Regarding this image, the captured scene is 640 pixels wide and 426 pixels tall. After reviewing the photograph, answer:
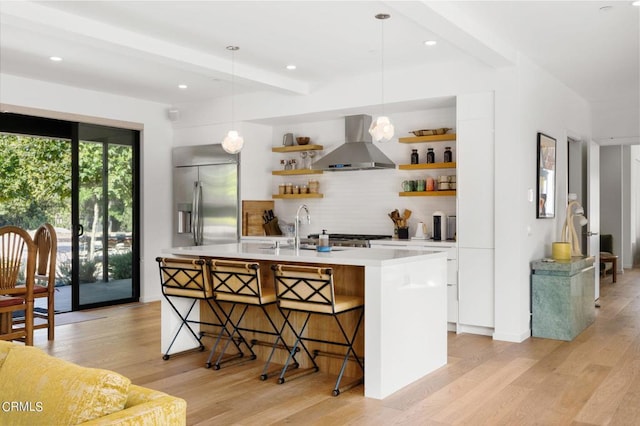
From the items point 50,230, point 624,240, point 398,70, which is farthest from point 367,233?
point 624,240

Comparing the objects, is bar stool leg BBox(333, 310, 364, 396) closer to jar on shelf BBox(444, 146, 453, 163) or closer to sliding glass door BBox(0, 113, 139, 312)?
jar on shelf BBox(444, 146, 453, 163)

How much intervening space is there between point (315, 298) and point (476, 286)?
7.86ft

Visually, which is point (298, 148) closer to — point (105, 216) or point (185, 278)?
point (105, 216)

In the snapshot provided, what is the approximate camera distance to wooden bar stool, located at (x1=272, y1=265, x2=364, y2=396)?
384 centimetres

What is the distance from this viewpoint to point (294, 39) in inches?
201

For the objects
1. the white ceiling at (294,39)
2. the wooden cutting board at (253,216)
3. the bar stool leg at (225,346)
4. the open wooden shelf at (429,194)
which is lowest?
the bar stool leg at (225,346)

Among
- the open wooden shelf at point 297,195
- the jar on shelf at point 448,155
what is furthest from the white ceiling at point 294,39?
the open wooden shelf at point 297,195

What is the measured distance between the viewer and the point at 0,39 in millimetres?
5129

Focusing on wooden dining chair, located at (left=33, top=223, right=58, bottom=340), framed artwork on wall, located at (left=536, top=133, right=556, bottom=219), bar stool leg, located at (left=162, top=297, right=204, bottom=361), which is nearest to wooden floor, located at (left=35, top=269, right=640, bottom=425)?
bar stool leg, located at (left=162, top=297, right=204, bottom=361)

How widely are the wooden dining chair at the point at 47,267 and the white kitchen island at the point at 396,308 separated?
1701 mm

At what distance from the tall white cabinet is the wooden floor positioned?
267 mm

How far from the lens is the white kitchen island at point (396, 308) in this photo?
3842mm

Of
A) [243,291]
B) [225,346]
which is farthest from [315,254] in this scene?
[225,346]

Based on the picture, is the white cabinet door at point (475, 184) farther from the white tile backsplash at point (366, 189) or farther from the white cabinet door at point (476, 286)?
the white tile backsplash at point (366, 189)
